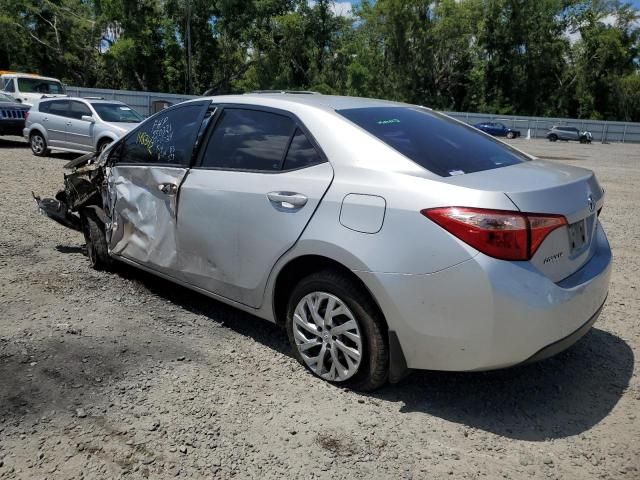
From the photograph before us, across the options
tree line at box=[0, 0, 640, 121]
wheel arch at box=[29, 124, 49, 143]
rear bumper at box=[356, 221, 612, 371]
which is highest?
tree line at box=[0, 0, 640, 121]

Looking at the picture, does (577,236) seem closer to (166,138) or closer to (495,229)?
(495,229)

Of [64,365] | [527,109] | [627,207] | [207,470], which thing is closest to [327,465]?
[207,470]

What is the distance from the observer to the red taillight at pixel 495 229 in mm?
2828

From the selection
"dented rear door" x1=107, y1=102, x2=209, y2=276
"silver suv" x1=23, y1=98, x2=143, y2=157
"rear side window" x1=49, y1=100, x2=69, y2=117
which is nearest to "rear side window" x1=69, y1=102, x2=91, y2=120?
"silver suv" x1=23, y1=98, x2=143, y2=157

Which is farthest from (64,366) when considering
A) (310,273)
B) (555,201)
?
(555,201)

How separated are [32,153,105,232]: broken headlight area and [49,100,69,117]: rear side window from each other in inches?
352

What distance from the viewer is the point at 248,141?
3.90 metres

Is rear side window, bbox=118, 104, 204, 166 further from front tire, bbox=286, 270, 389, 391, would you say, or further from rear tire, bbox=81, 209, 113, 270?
front tire, bbox=286, 270, 389, 391

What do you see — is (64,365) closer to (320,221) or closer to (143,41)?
(320,221)

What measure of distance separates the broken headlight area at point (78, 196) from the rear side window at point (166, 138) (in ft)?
1.91

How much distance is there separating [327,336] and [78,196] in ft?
10.8

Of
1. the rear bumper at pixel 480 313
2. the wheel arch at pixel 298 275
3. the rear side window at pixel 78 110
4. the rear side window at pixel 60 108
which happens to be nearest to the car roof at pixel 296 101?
the wheel arch at pixel 298 275

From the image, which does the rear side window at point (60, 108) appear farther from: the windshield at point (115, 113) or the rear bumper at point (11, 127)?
the rear bumper at point (11, 127)

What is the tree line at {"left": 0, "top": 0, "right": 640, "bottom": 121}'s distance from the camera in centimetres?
5009
